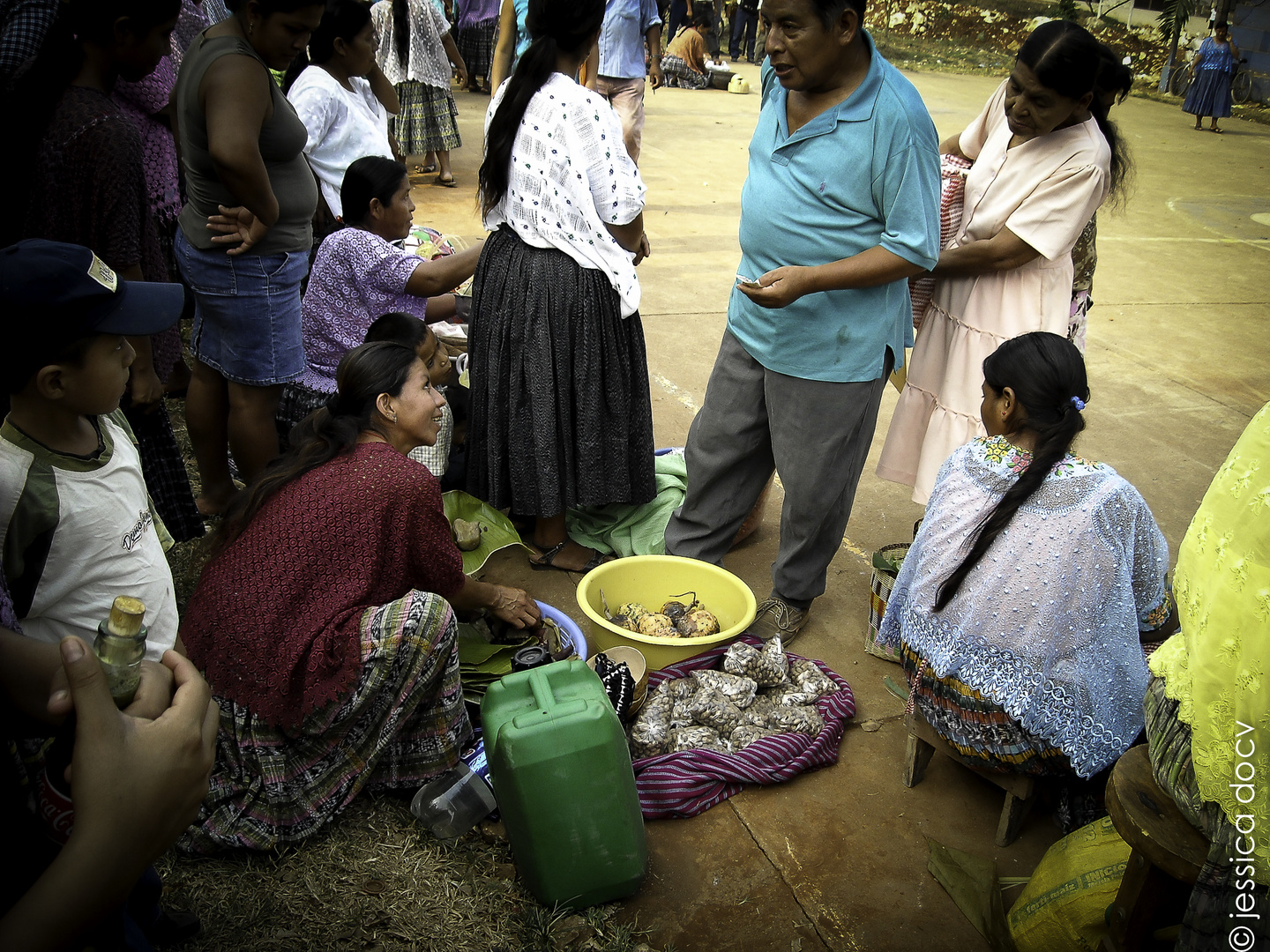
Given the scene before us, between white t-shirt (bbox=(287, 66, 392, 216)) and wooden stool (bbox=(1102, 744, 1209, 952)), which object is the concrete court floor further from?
white t-shirt (bbox=(287, 66, 392, 216))

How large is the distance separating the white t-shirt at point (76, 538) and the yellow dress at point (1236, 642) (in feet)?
6.60

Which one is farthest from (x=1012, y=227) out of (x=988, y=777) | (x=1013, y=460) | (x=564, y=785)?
(x=564, y=785)

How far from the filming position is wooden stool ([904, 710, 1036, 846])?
8.00ft

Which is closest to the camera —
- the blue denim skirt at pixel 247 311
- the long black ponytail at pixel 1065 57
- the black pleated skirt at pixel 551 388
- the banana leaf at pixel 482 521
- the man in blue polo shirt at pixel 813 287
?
the man in blue polo shirt at pixel 813 287

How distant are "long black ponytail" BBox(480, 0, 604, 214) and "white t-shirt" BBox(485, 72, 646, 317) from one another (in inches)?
1.0

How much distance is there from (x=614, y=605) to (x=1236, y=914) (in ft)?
6.41

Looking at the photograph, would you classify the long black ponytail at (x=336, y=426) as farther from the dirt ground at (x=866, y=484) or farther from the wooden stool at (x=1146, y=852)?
the wooden stool at (x=1146, y=852)

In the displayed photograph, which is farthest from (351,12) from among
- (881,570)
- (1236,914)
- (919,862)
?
(1236,914)

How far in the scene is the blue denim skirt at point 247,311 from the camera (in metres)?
3.14

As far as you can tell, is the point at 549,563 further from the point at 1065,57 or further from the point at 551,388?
the point at 1065,57

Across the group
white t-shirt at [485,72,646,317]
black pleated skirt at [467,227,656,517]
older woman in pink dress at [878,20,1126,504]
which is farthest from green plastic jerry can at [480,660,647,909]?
older woman in pink dress at [878,20,1126,504]

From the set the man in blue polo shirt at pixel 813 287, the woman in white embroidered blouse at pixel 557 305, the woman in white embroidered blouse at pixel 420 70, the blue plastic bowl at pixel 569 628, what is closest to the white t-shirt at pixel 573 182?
the woman in white embroidered blouse at pixel 557 305

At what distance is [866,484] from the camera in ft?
14.0

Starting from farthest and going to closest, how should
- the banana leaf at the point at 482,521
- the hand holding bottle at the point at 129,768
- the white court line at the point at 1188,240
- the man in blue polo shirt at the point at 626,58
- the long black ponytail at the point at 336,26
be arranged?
the white court line at the point at 1188,240
the man in blue polo shirt at the point at 626,58
the long black ponytail at the point at 336,26
the banana leaf at the point at 482,521
the hand holding bottle at the point at 129,768
